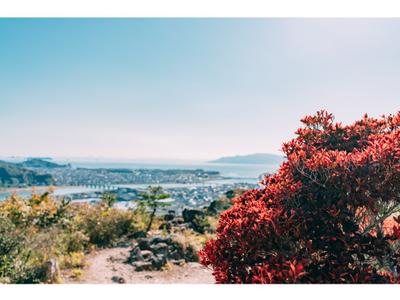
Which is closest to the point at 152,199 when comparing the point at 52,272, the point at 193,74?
the point at 52,272

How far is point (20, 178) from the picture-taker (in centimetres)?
1163

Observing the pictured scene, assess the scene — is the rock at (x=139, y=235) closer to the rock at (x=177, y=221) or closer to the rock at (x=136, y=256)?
the rock at (x=136, y=256)

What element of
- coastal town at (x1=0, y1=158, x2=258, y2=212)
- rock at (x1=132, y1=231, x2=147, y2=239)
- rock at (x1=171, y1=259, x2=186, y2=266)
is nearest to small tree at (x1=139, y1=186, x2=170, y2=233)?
coastal town at (x1=0, y1=158, x2=258, y2=212)

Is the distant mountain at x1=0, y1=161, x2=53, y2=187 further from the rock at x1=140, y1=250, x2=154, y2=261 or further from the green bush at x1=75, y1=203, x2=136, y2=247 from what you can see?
the rock at x1=140, y1=250, x2=154, y2=261

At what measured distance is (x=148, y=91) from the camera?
6.19m

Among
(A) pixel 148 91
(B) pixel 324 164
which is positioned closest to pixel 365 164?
(B) pixel 324 164

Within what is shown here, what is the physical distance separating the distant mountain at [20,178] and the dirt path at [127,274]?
540cm

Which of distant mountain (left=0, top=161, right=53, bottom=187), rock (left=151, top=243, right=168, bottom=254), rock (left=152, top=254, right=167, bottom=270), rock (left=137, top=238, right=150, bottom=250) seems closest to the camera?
rock (left=152, top=254, right=167, bottom=270)

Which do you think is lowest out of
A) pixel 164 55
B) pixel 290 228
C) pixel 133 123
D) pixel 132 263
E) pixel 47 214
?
pixel 132 263

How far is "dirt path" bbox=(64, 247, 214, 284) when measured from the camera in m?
5.69

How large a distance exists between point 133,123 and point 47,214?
372cm

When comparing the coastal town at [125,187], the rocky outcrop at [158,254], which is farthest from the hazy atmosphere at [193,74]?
the coastal town at [125,187]

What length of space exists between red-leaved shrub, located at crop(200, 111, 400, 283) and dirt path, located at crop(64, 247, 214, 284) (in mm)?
3572
